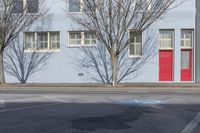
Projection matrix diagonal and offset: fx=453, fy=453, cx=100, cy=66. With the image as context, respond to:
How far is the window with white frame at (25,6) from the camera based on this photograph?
3461 cm

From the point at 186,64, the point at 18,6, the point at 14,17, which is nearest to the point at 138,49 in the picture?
the point at 186,64

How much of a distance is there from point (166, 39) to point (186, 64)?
8.07 feet

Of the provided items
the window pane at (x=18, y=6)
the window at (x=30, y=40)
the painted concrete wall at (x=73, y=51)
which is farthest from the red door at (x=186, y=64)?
the window pane at (x=18, y=6)

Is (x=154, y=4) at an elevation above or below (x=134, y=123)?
above

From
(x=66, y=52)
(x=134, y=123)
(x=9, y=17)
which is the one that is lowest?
(x=134, y=123)

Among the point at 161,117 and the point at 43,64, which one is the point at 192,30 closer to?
the point at 43,64

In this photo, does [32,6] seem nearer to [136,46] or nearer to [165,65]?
[136,46]

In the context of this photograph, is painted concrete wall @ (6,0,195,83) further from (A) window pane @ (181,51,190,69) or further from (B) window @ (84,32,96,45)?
(B) window @ (84,32,96,45)

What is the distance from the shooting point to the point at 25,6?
3481 centimetres

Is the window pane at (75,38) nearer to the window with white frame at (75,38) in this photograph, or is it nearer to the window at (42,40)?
the window with white frame at (75,38)

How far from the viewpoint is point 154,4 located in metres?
34.1

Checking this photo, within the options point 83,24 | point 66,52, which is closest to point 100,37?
point 83,24

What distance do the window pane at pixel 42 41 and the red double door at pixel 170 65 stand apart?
9.17 metres

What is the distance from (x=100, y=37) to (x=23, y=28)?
7.14 meters
